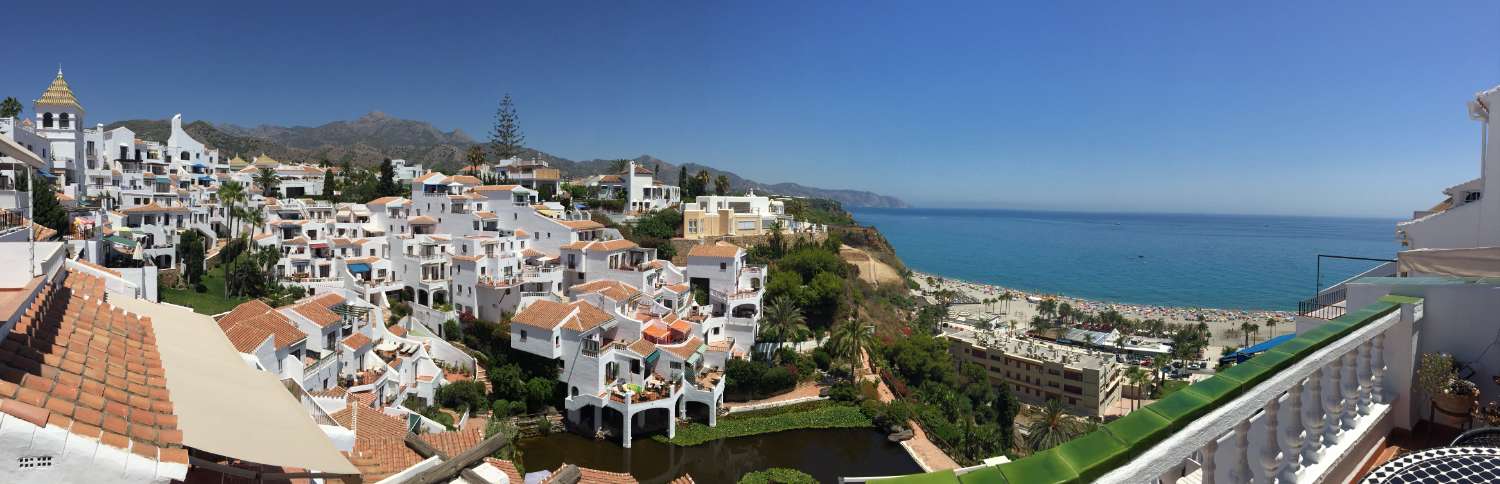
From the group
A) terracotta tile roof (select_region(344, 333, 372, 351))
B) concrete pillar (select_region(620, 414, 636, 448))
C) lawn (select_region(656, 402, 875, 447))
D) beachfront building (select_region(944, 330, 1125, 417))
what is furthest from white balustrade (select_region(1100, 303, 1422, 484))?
beachfront building (select_region(944, 330, 1125, 417))

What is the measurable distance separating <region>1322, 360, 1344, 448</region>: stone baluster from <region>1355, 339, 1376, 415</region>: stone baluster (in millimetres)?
411

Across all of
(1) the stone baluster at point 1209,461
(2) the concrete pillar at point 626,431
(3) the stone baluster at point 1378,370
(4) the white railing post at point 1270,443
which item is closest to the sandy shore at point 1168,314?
(2) the concrete pillar at point 626,431

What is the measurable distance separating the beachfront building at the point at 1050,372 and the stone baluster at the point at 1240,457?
4088 centimetres

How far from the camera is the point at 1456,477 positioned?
→ 8.87 feet

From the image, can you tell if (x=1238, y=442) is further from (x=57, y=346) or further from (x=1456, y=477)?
(x=57, y=346)

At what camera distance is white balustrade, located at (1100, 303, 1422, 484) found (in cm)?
236

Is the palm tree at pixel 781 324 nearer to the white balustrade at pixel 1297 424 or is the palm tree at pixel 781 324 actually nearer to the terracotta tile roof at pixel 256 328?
the terracotta tile roof at pixel 256 328

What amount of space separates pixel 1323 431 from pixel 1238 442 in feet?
4.74

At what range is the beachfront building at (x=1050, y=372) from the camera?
4069cm

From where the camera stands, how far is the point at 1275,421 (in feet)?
9.86

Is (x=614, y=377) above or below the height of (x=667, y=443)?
above

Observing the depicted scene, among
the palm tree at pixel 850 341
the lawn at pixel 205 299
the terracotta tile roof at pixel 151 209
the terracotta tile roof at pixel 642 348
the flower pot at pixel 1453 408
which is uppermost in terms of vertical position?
the terracotta tile roof at pixel 151 209

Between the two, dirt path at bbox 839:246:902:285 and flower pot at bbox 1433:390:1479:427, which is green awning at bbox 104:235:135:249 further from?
dirt path at bbox 839:246:902:285

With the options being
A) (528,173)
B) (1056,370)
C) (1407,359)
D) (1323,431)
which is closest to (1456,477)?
(1323,431)
